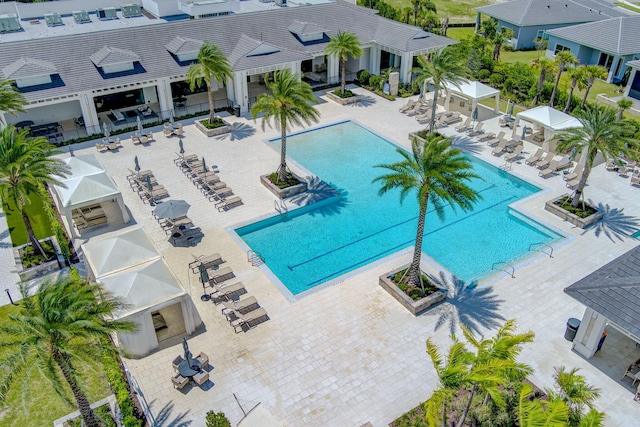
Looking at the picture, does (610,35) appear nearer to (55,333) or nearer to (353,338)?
(353,338)

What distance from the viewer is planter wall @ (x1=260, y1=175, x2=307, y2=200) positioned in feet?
94.6

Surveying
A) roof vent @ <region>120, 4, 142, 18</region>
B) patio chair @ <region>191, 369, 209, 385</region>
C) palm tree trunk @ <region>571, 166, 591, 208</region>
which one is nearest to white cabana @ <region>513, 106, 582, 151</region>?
palm tree trunk @ <region>571, 166, 591, 208</region>

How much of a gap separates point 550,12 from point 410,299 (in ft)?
157

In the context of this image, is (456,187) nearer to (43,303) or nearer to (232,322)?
(232,322)

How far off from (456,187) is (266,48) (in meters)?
24.9

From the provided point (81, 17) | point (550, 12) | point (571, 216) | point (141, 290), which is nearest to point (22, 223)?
point (141, 290)

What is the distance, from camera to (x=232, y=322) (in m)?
20.6

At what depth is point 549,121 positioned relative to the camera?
3306 centimetres

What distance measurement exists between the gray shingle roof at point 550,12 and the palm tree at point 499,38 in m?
1.89

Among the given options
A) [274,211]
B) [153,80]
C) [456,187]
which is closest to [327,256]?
[274,211]

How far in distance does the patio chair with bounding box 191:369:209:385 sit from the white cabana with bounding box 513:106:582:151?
25.7 meters

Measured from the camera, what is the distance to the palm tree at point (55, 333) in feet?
42.9

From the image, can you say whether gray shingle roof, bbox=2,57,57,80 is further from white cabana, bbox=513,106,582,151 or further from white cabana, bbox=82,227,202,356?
white cabana, bbox=513,106,582,151

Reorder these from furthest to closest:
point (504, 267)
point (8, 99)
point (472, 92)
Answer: point (472, 92) → point (8, 99) → point (504, 267)
